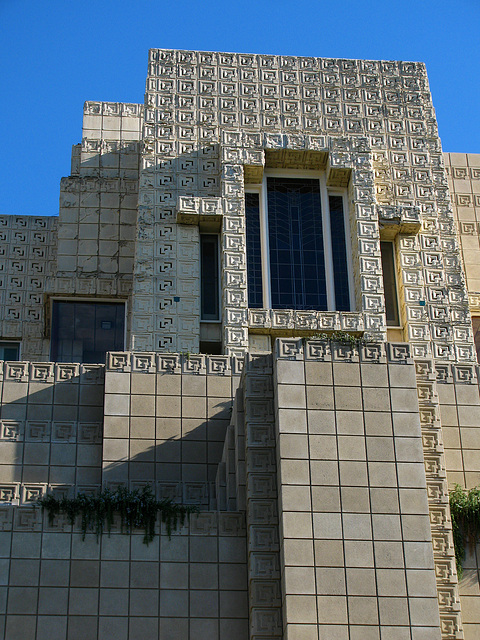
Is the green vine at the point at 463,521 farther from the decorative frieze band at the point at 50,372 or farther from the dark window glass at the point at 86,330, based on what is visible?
the dark window glass at the point at 86,330

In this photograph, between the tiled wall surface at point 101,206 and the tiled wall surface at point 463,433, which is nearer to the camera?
the tiled wall surface at point 463,433

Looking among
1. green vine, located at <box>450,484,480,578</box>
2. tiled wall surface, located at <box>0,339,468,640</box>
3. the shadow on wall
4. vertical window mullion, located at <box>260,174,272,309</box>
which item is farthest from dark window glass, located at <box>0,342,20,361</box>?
green vine, located at <box>450,484,480,578</box>

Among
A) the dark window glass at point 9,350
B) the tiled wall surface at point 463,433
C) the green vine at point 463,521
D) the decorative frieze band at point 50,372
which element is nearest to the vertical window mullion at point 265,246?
the decorative frieze band at point 50,372

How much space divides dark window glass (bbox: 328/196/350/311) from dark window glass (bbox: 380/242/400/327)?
1.22 metres

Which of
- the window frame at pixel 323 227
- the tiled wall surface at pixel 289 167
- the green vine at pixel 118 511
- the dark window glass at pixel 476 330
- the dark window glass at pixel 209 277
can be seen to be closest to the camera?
the green vine at pixel 118 511

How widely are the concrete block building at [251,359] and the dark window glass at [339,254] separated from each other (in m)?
0.08

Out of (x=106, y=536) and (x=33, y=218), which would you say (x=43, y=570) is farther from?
(x=33, y=218)

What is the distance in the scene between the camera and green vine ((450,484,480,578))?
2242 cm

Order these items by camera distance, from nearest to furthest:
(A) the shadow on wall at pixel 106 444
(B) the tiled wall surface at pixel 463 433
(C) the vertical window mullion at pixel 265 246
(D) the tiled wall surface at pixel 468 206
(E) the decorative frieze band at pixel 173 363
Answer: (B) the tiled wall surface at pixel 463 433 < (A) the shadow on wall at pixel 106 444 < (E) the decorative frieze band at pixel 173 363 < (C) the vertical window mullion at pixel 265 246 < (D) the tiled wall surface at pixel 468 206

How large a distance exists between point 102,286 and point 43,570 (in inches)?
492

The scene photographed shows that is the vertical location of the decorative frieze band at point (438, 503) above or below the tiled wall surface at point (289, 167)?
below

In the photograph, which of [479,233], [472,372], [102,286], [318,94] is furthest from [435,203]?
[102,286]

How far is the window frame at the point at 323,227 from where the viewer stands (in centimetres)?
3061

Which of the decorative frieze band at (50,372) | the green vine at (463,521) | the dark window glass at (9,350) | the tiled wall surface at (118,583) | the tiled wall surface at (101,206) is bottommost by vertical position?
the tiled wall surface at (118,583)
